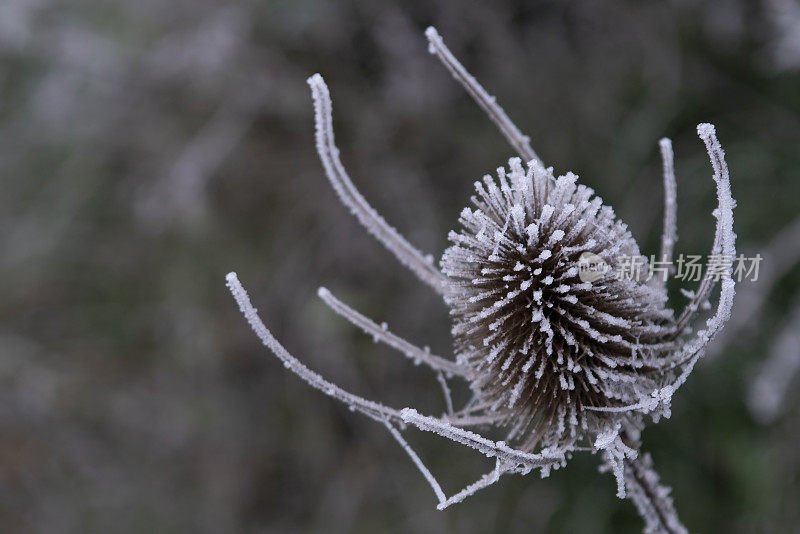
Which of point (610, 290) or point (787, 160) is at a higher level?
point (787, 160)

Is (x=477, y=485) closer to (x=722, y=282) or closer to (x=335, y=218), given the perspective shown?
(x=722, y=282)

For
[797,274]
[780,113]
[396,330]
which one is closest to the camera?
[797,274]

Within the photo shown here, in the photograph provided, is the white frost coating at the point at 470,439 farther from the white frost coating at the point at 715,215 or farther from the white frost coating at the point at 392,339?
the white frost coating at the point at 715,215

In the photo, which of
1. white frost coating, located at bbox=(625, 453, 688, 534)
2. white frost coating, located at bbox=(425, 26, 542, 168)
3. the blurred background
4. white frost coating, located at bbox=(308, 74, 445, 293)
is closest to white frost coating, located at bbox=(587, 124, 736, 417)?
white frost coating, located at bbox=(625, 453, 688, 534)

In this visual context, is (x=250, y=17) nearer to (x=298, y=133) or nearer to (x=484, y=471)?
(x=298, y=133)

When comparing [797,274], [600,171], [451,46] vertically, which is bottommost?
[797,274]

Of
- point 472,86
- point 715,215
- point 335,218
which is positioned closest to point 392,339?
point 472,86

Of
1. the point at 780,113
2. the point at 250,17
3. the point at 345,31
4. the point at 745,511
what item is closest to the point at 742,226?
the point at 780,113

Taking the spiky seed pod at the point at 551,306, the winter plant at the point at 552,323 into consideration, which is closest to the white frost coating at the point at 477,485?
the winter plant at the point at 552,323
